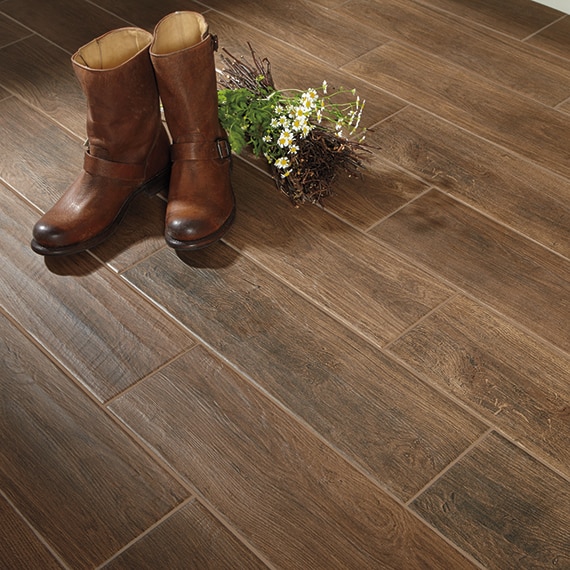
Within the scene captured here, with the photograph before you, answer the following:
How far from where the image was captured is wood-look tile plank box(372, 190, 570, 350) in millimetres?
1507

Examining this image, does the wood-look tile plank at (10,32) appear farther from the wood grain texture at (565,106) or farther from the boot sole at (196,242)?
the wood grain texture at (565,106)

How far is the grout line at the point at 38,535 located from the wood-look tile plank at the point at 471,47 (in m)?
1.56

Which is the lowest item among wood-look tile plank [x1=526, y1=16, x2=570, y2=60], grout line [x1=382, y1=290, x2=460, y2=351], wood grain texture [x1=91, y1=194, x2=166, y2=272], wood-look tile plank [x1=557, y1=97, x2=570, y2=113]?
wood grain texture [x1=91, y1=194, x2=166, y2=272]

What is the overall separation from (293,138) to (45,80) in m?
0.82

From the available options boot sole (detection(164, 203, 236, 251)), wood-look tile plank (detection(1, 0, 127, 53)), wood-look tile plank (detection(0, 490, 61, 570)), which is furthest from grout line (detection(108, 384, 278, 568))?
wood-look tile plank (detection(1, 0, 127, 53))

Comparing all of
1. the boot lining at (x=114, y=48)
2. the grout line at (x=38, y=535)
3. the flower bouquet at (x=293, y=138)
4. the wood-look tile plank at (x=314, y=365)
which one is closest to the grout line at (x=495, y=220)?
the flower bouquet at (x=293, y=138)

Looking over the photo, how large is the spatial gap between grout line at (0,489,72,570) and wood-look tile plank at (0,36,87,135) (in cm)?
101

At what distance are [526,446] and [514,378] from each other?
0.46 feet

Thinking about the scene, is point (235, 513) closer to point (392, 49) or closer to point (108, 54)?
point (108, 54)

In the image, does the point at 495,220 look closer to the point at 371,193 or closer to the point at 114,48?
the point at 371,193

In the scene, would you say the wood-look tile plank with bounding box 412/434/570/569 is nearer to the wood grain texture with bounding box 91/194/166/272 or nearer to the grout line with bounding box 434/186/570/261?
the grout line with bounding box 434/186/570/261

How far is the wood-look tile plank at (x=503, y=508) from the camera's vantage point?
1.15 m

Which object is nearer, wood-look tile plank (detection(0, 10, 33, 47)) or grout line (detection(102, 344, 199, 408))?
grout line (detection(102, 344, 199, 408))

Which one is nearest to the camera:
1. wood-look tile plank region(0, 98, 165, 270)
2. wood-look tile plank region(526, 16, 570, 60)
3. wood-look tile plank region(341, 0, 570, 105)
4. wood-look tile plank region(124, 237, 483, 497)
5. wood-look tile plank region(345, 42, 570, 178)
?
wood-look tile plank region(124, 237, 483, 497)
